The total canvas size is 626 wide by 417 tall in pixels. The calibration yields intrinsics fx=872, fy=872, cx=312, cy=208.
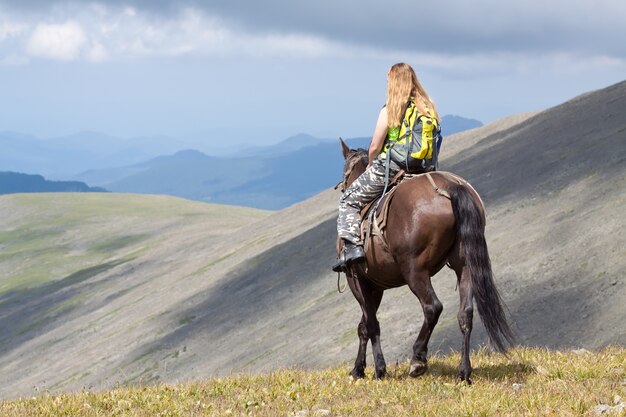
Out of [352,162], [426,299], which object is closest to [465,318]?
[426,299]

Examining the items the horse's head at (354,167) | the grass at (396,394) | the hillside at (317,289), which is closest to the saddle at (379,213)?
the horse's head at (354,167)

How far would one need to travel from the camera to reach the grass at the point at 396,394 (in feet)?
32.9

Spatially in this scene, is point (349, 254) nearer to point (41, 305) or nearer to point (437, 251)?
point (437, 251)

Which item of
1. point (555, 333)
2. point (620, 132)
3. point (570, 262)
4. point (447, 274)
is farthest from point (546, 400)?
point (620, 132)

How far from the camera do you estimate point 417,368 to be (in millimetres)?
12852

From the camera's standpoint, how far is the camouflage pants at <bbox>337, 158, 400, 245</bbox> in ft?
44.6

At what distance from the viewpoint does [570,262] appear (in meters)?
35.0

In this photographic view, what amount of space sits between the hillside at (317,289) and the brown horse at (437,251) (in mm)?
14987

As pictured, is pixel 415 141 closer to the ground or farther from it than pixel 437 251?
farther from it

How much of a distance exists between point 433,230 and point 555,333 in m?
18.7

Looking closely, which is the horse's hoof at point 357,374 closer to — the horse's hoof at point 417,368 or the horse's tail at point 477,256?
the horse's hoof at point 417,368

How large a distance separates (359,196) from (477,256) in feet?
8.20

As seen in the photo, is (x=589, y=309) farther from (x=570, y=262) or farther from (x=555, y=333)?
(x=570, y=262)

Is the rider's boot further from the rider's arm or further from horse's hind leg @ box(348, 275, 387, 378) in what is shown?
the rider's arm
